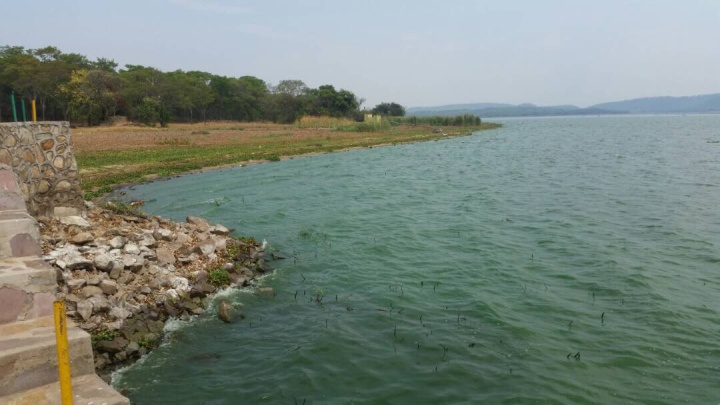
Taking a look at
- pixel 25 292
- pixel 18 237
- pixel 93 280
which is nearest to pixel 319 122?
pixel 93 280

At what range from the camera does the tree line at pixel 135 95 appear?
220 feet

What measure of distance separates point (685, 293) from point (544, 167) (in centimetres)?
2504

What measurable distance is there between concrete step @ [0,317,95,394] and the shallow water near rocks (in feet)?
6.77

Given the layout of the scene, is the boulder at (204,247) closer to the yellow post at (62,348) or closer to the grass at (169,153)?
the yellow post at (62,348)

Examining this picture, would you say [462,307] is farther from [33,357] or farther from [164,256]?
[33,357]

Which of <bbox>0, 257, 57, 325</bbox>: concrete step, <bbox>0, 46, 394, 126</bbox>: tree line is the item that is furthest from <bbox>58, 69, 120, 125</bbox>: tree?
<bbox>0, 257, 57, 325</bbox>: concrete step

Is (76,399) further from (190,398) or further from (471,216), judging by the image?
(471,216)

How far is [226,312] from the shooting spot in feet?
33.1

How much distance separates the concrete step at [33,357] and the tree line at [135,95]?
224ft

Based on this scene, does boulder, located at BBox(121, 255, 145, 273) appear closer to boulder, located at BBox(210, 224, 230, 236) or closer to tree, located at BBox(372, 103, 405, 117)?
boulder, located at BBox(210, 224, 230, 236)

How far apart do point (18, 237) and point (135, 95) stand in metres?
74.4

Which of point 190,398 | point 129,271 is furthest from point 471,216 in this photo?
point 190,398

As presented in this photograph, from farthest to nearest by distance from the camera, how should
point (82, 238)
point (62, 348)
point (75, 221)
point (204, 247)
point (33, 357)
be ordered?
1. point (204, 247)
2. point (75, 221)
3. point (82, 238)
4. point (33, 357)
5. point (62, 348)

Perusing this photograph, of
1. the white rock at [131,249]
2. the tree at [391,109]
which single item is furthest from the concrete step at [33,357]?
the tree at [391,109]
